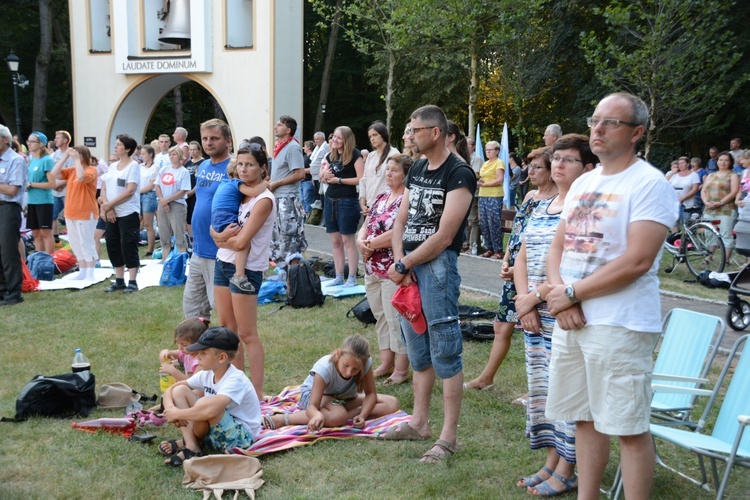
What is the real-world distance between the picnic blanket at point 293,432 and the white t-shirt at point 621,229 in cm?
217

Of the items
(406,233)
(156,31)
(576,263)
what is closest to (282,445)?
(406,233)

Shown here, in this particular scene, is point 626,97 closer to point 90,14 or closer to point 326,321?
point 326,321

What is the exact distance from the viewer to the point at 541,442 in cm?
403

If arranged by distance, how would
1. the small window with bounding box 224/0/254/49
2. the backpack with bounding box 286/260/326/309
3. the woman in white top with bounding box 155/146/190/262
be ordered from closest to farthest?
the backpack with bounding box 286/260/326/309 < the woman in white top with bounding box 155/146/190/262 < the small window with bounding box 224/0/254/49

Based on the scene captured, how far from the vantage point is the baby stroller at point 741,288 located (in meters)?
6.96

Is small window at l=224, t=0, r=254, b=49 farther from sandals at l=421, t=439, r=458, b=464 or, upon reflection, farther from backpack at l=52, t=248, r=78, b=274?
sandals at l=421, t=439, r=458, b=464

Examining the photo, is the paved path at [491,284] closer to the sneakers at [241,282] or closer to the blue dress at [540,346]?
the blue dress at [540,346]

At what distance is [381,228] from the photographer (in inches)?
226

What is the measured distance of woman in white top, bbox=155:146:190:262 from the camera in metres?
11.0

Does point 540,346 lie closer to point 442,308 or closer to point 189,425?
point 442,308

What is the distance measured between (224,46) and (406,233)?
1860 cm

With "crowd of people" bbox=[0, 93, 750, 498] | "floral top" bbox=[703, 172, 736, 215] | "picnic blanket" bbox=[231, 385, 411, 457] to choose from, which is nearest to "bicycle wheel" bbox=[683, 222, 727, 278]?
"floral top" bbox=[703, 172, 736, 215]

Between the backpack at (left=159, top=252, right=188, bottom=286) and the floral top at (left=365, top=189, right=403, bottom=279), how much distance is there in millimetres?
4544

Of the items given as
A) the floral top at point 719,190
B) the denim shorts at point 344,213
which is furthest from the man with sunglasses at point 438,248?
the floral top at point 719,190
